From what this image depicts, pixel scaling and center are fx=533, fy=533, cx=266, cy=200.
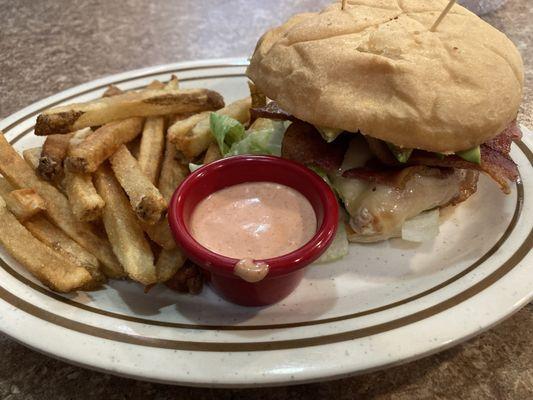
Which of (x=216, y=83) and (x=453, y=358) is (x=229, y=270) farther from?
(x=216, y=83)

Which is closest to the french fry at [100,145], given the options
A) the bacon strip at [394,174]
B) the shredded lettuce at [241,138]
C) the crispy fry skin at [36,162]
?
the crispy fry skin at [36,162]

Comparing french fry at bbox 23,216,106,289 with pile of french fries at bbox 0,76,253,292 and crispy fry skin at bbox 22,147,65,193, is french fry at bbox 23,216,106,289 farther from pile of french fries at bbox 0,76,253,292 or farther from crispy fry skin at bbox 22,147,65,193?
crispy fry skin at bbox 22,147,65,193

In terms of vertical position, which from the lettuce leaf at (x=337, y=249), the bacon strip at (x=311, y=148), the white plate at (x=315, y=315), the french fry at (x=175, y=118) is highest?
the bacon strip at (x=311, y=148)

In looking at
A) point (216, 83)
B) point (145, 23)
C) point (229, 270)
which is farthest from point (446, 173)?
point (145, 23)

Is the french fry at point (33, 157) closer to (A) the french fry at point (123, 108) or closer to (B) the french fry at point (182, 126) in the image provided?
(A) the french fry at point (123, 108)

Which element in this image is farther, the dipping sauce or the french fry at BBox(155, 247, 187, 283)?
the french fry at BBox(155, 247, 187, 283)

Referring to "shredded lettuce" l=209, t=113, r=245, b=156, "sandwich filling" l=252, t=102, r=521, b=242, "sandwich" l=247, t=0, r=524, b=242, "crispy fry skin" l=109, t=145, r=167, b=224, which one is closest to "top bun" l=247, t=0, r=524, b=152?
"sandwich" l=247, t=0, r=524, b=242
